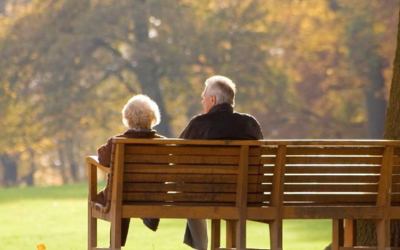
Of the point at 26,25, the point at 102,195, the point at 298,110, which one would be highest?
the point at 26,25

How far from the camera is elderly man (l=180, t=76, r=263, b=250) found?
23.1 ft

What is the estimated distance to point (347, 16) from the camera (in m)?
42.2

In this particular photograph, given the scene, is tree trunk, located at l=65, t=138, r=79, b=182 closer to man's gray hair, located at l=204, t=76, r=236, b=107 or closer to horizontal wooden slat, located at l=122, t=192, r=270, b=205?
man's gray hair, located at l=204, t=76, r=236, b=107

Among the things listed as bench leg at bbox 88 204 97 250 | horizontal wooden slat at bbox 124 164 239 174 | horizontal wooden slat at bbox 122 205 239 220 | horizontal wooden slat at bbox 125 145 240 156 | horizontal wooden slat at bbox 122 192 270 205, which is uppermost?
horizontal wooden slat at bbox 125 145 240 156

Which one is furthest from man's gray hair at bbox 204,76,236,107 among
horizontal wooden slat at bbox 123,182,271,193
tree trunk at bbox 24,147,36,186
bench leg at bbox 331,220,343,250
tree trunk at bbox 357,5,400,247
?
tree trunk at bbox 24,147,36,186

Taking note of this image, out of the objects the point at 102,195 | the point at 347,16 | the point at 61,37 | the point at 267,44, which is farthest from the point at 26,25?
the point at 102,195

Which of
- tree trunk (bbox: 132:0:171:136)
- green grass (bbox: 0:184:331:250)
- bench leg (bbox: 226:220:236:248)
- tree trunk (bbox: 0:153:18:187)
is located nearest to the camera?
bench leg (bbox: 226:220:236:248)

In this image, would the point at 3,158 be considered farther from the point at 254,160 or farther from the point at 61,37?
the point at 254,160

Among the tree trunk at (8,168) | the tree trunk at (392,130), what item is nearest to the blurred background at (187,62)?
the tree trunk at (8,168)

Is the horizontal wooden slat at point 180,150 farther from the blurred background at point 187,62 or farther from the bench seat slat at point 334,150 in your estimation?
the blurred background at point 187,62

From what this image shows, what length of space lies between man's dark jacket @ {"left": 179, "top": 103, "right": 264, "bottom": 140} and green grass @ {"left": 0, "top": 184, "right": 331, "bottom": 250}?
3593 millimetres

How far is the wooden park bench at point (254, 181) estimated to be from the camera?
6.58m

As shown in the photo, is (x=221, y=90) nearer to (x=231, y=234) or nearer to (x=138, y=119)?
(x=138, y=119)

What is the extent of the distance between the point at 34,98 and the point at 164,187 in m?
36.7
